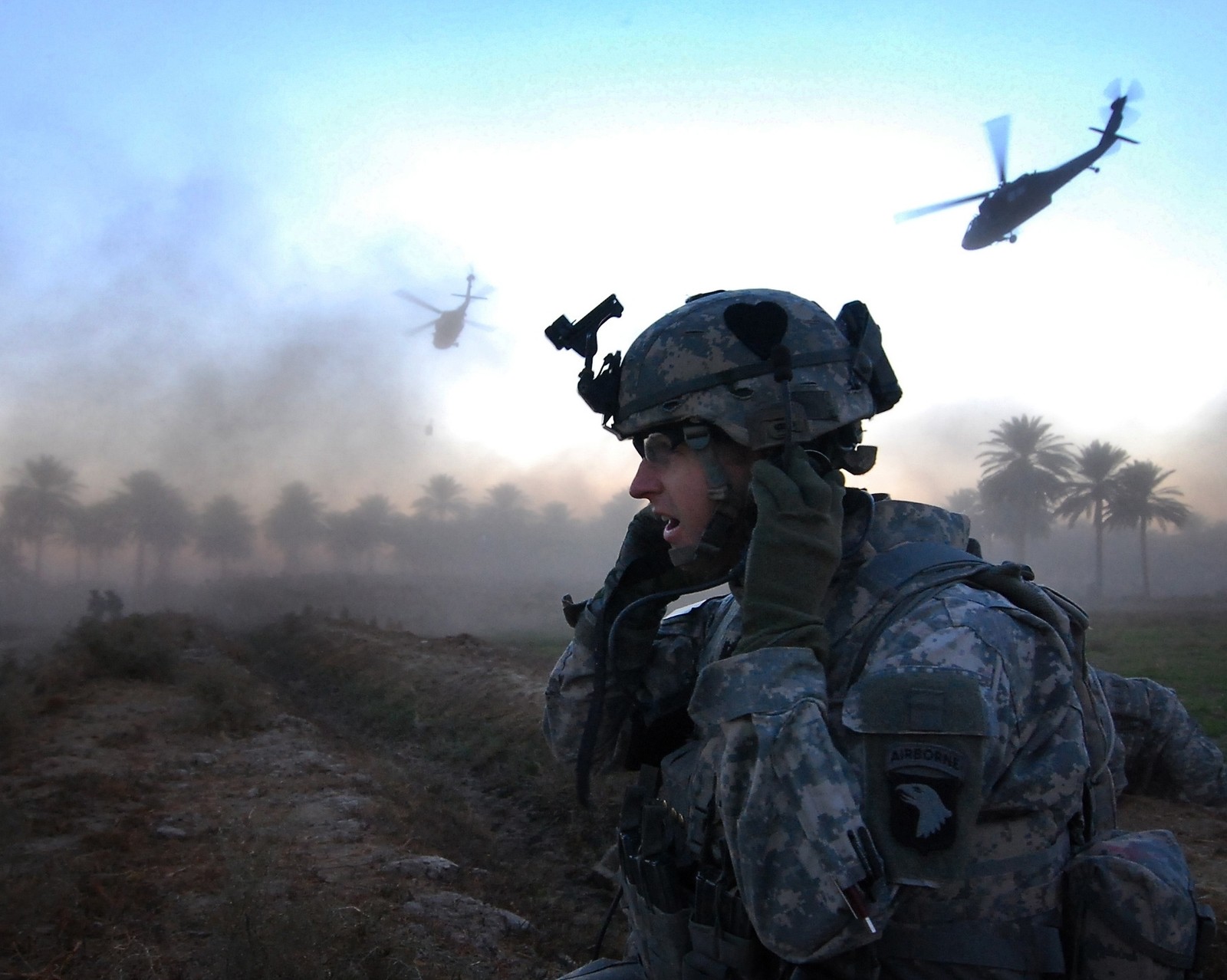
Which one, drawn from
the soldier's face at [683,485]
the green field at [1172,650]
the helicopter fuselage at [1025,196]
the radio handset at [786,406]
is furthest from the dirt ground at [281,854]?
the helicopter fuselage at [1025,196]

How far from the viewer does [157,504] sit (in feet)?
160

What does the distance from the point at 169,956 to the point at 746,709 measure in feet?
16.0

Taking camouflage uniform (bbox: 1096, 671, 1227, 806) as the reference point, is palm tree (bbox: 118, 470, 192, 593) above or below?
above

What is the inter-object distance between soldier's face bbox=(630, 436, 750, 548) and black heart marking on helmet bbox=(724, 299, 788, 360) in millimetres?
297

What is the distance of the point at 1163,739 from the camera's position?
170 inches

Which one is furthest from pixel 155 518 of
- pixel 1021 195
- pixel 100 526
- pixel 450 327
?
pixel 1021 195

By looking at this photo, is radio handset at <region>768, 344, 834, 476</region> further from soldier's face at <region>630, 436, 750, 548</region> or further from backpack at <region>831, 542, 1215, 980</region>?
backpack at <region>831, 542, 1215, 980</region>

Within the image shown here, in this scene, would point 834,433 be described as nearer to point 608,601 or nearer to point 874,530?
point 874,530

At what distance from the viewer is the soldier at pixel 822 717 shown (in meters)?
1.58

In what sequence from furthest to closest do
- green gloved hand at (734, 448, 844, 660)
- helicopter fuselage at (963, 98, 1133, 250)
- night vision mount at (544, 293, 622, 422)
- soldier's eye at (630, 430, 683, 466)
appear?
1. helicopter fuselage at (963, 98, 1133, 250)
2. night vision mount at (544, 293, 622, 422)
3. soldier's eye at (630, 430, 683, 466)
4. green gloved hand at (734, 448, 844, 660)

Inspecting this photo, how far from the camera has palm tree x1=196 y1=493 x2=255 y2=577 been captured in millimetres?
51625

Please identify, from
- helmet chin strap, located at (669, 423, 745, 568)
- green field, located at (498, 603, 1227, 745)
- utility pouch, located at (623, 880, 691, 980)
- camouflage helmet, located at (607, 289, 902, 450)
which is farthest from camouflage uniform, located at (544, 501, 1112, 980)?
green field, located at (498, 603, 1227, 745)

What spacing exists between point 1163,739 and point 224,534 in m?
56.2

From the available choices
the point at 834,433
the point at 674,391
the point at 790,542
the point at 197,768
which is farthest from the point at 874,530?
the point at 197,768
